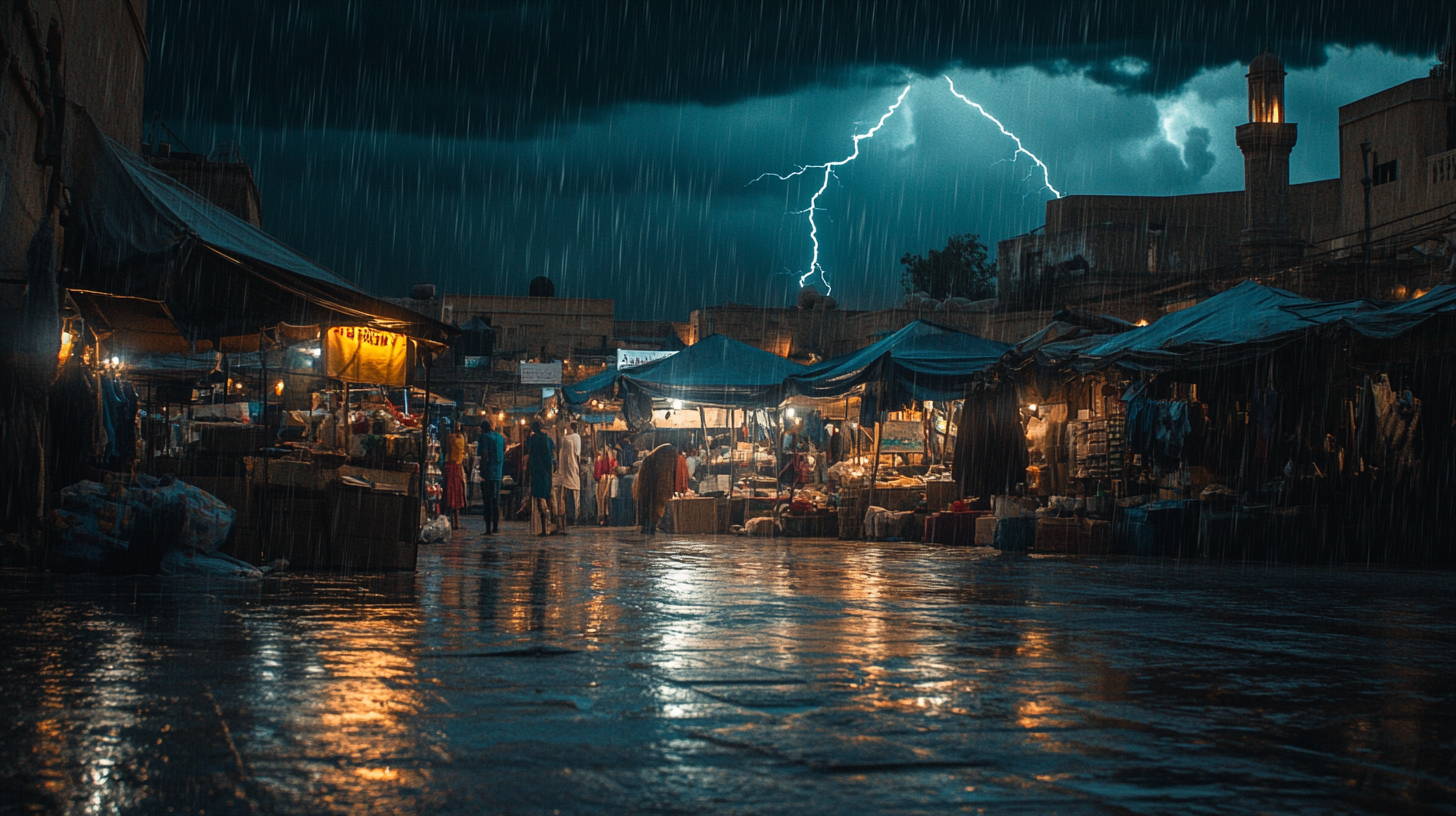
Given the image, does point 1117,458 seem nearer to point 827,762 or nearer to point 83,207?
point 83,207

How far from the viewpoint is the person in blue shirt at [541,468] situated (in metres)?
17.3

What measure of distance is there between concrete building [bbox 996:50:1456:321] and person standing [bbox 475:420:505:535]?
1934cm

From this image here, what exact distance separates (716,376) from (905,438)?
3.65m

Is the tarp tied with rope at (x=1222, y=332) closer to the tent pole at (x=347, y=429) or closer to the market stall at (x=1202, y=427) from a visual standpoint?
the market stall at (x=1202, y=427)

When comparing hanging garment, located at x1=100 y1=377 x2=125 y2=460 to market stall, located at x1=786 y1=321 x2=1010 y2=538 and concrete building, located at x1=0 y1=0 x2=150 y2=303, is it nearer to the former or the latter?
concrete building, located at x1=0 y1=0 x2=150 y2=303

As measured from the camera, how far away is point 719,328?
1729 inches

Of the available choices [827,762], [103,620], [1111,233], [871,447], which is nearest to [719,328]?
[1111,233]

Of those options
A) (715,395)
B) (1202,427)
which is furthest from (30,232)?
(1202,427)

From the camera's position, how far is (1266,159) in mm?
37906

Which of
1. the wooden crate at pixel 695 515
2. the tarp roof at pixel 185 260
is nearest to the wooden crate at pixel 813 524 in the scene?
the wooden crate at pixel 695 515

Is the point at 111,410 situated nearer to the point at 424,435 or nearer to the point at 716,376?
the point at 424,435

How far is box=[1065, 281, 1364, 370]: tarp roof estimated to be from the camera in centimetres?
1218

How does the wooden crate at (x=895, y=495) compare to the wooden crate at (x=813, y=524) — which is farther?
the wooden crate at (x=813, y=524)

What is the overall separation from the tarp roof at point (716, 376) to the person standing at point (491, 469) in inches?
106
